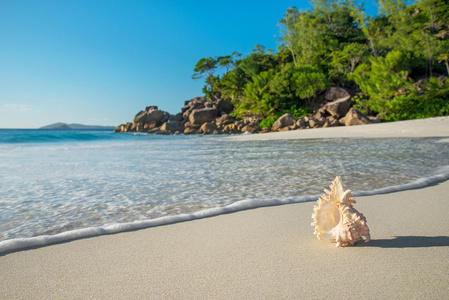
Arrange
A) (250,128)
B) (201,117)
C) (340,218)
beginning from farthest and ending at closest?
(201,117), (250,128), (340,218)

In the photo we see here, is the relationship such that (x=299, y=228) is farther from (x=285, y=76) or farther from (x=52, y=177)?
(x=285, y=76)

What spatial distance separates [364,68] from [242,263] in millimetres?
28222

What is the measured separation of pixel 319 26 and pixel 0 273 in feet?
128

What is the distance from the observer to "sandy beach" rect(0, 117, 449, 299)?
1181 mm

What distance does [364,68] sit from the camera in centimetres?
2541

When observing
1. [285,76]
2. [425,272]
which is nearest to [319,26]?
[285,76]

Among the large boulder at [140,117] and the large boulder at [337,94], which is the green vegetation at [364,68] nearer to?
the large boulder at [337,94]

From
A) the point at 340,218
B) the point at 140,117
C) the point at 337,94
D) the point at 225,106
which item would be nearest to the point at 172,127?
the point at 225,106

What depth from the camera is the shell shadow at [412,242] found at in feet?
A: 5.04

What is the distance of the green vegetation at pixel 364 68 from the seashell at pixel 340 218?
70.1ft

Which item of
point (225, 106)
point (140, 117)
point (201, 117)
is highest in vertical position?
point (225, 106)

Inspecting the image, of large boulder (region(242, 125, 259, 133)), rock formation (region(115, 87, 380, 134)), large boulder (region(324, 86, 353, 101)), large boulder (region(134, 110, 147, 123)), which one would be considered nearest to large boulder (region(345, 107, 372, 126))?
rock formation (region(115, 87, 380, 134))

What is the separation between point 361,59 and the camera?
2903cm

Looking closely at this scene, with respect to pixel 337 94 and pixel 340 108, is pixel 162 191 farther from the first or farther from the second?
pixel 337 94
